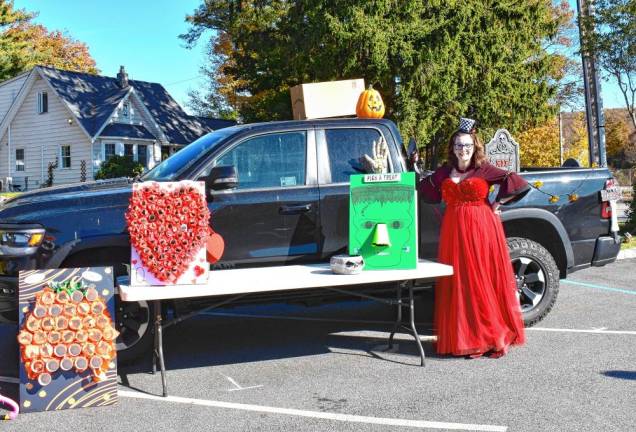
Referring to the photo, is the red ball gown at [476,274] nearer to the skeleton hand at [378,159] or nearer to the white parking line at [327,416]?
the skeleton hand at [378,159]

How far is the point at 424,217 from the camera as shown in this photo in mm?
6078

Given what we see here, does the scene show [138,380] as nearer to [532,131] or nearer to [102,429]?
[102,429]

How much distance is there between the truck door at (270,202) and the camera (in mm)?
5379

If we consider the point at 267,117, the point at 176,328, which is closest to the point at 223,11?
the point at 267,117

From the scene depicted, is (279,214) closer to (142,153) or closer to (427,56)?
(427,56)

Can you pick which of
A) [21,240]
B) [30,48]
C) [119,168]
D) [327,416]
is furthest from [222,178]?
[30,48]

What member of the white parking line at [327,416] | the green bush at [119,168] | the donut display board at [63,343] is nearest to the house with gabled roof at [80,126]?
the green bush at [119,168]

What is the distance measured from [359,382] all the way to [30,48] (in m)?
48.7

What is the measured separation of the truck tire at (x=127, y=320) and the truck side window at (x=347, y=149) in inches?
73.2

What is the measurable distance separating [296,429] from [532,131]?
34.5m

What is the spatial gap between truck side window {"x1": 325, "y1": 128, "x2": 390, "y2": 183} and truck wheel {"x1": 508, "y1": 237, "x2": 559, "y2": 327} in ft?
5.30

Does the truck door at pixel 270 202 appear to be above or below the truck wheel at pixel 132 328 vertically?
above

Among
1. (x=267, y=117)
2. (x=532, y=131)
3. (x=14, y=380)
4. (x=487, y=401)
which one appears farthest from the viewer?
(x=532, y=131)

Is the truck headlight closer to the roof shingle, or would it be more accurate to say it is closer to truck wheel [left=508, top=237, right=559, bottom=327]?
truck wheel [left=508, top=237, right=559, bottom=327]
